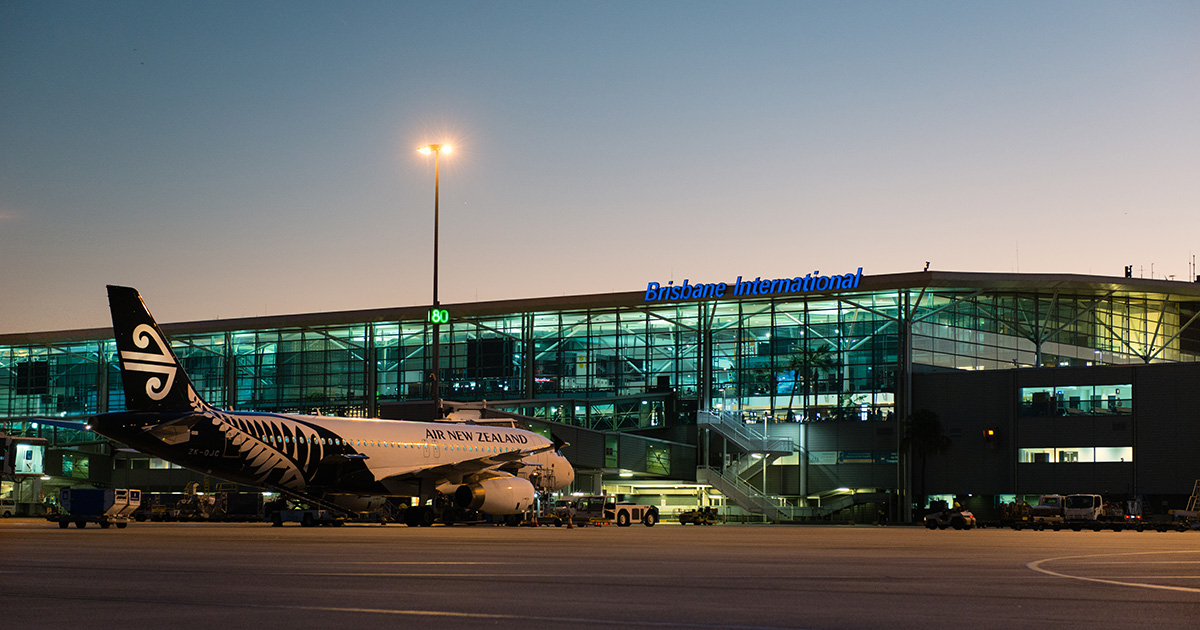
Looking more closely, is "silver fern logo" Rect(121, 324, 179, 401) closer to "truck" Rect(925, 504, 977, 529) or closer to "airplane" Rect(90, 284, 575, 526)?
"airplane" Rect(90, 284, 575, 526)

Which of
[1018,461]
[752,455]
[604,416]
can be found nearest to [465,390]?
[604,416]

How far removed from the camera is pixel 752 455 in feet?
248

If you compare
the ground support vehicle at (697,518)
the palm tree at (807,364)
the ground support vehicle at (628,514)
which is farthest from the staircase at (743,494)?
the ground support vehicle at (628,514)

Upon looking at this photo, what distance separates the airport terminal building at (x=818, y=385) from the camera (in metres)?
68.8

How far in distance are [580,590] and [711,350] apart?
65.8 meters

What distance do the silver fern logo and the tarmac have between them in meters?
14.1

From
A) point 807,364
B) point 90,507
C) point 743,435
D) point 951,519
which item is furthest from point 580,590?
point 807,364

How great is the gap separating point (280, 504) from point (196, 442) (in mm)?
16492

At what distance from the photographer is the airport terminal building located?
226 ft

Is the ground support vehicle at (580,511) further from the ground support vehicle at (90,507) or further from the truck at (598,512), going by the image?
the ground support vehicle at (90,507)

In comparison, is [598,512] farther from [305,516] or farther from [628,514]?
[305,516]

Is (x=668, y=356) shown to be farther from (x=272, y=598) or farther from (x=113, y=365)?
(x=272, y=598)

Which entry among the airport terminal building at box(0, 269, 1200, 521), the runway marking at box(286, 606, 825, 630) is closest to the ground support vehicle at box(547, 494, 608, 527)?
the airport terminal building at box(0, 269, 1200, 521)

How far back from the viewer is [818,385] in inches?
2990
